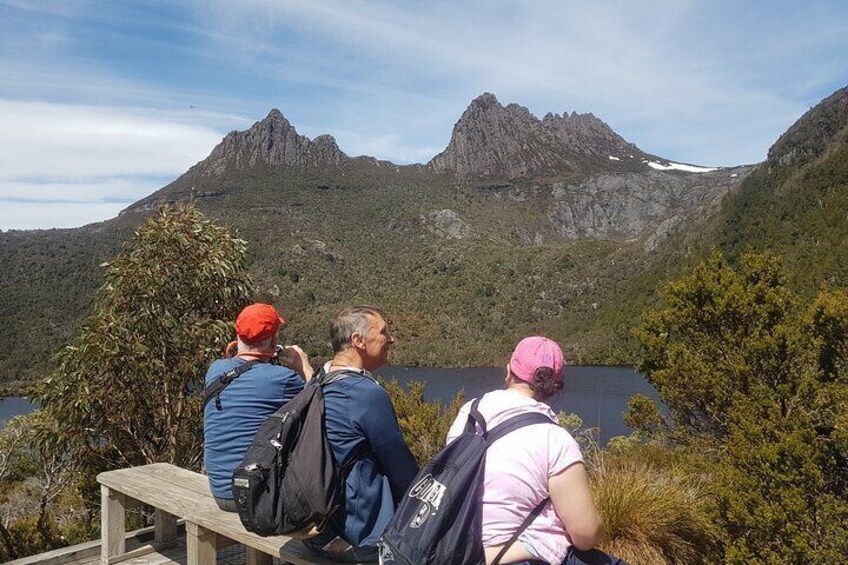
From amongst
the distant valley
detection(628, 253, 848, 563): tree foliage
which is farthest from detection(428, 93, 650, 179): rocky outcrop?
detection(628, 253, 848, 563): tree foliage

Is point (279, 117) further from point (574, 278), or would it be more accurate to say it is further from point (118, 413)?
point (118, 413)

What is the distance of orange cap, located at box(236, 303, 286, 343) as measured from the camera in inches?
95.3

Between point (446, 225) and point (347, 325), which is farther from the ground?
point (446, 225)

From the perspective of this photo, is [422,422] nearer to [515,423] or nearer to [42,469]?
[42,469]

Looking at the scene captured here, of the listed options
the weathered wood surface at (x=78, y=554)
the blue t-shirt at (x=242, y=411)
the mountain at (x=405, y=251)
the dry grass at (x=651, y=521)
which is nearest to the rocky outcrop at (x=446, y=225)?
the mountain at (x=405, y=251)

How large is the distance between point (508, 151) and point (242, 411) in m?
183

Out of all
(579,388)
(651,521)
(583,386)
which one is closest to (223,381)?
(651,521)

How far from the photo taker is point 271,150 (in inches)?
5733

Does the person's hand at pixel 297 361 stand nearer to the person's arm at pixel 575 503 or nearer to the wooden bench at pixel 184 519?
the wooden bench at pixel 184 519

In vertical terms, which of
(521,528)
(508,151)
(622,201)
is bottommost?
(521,528)

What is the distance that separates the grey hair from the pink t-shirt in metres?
0.57

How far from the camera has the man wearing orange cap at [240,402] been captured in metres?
2.32

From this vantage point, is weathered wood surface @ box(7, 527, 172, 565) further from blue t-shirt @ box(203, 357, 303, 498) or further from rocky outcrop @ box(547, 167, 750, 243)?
rocky outcrop @ box(547, 167, 750, 243)

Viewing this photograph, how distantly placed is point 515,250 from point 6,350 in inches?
2889
